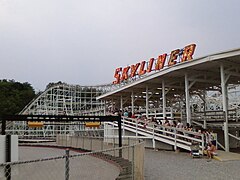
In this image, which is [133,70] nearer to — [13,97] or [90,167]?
[90,167]

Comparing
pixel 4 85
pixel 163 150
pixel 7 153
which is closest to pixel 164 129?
pixel 163 150

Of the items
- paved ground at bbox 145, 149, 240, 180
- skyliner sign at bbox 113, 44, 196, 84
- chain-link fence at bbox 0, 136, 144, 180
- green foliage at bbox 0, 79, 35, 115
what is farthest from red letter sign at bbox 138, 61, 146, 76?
green foliage at bbox 0, 79, 35, 115

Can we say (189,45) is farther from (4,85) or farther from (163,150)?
(4,85)

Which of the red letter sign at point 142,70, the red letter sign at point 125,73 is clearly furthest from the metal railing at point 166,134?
the red letter sign at point 125,73

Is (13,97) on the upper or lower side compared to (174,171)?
upper

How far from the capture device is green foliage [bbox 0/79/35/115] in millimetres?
74125

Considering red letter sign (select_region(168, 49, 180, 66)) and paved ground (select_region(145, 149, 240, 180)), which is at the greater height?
red letter sign (select_region(168, 49, 180, 66))

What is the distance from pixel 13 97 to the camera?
263ft

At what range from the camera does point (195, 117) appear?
23.5 m

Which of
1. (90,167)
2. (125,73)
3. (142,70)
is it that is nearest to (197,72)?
(90,167)

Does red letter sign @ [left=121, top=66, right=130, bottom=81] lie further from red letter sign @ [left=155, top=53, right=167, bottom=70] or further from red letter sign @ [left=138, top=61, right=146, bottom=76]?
red letter sign @ [left=155, top=53, right=167, bottom=70]

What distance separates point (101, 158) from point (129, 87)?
14.3 meters

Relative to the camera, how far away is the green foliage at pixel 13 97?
74.1m

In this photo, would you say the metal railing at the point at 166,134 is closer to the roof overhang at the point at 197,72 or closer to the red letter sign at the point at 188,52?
the roof overhang at the point at 197,72
